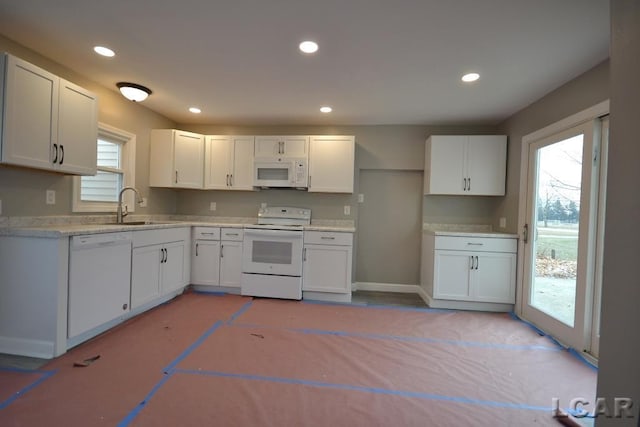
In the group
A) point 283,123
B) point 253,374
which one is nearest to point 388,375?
point 253,374

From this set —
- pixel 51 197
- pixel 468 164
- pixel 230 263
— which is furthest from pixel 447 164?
pixel 51 197

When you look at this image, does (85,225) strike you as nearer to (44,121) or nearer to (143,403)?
(44,121)

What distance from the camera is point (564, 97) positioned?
2.64 metres

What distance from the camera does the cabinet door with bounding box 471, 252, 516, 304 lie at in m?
3.31

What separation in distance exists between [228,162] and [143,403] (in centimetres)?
306

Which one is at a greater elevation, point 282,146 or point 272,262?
point 282,146

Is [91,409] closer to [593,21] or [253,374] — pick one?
[253,374]

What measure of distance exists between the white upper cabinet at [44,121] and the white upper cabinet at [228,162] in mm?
1523

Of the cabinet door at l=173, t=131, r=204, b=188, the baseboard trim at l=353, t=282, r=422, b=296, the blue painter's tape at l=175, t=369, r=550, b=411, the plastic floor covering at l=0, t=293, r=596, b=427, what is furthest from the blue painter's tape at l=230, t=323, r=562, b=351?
the cabinet door at l=173, t=131, r=204, b=188

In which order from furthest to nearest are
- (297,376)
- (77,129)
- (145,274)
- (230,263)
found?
1. (230,263)
2. (145,274)
3. (77,129)
4. (297,376)

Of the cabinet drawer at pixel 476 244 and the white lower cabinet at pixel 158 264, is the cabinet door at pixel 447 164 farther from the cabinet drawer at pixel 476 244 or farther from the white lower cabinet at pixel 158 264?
the white lower cabinet at pixel 158 264

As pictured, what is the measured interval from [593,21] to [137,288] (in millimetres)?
4158

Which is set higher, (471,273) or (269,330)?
(471,273)

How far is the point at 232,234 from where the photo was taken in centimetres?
374
